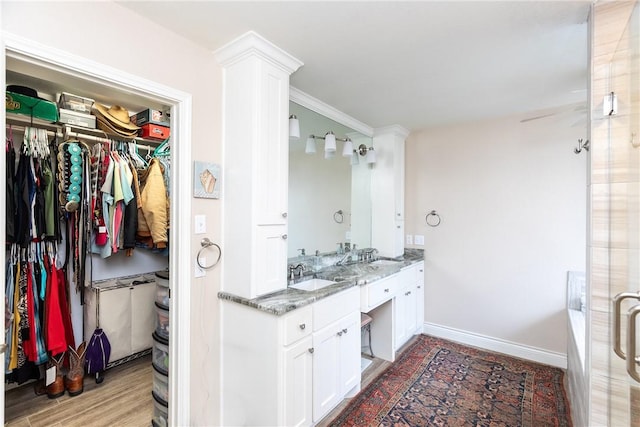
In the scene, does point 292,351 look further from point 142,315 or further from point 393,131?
point 393,131

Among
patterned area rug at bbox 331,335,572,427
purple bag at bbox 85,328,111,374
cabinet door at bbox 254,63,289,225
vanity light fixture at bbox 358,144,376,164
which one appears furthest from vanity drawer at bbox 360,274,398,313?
purple bag at bbox 85,328,111,374

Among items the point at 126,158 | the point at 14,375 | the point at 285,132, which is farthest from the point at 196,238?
the point at 14,375

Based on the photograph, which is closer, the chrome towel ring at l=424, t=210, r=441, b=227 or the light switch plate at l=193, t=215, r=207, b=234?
the light switch plate at l=193, t=215, r=207, b=234

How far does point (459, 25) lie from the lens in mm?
1607

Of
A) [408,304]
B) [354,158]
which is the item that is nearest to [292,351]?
[408,304]

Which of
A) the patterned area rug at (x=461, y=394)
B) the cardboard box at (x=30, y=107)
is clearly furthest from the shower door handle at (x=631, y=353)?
the cardboard box at (x=30, y=107)

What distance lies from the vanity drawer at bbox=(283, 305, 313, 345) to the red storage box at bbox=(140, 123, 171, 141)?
2014 millimetres

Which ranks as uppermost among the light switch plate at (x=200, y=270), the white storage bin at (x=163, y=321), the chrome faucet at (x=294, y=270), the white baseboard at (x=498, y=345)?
the light switch plate at (x=200, y=270)

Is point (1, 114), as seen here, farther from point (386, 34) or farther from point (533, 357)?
point (533, 357)

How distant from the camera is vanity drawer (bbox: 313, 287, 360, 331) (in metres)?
1.88

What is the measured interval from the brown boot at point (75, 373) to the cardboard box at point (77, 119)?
168 cm

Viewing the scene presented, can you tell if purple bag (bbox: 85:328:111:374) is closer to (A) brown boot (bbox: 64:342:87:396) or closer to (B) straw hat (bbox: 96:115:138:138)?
(A) brown boot (bbox: 64:342:87:396)

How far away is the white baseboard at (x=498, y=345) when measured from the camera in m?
2.77

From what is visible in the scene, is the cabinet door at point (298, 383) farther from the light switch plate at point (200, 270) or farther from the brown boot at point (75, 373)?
the brown boot at point (75, 373)
